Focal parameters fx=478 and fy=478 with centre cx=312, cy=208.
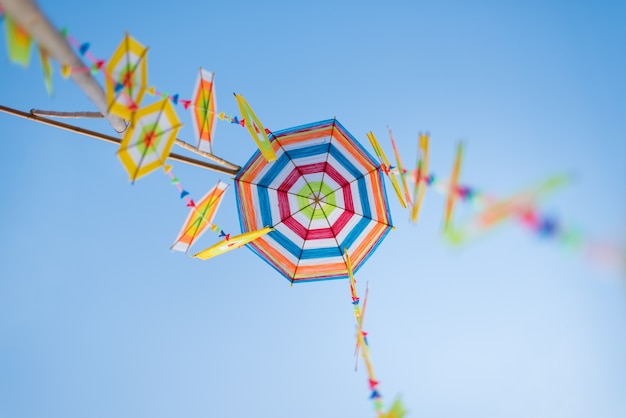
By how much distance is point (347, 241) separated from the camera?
611 cm

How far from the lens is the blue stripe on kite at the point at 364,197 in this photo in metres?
5.95

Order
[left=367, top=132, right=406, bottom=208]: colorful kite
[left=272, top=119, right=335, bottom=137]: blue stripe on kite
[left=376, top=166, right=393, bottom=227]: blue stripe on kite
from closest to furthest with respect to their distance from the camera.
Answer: [left=367, top=132, right=406, bottom=208]: colorful kite → [left=272, top=119, right=335, bottom=137]: blue stripe on kite → [left=376, top=166, right=393, bottom=227]: blue stripe on kite

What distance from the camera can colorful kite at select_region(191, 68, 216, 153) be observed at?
4250 mm

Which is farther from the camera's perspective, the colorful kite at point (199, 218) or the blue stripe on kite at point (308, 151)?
the blue stripe on kite at point (308, 151)

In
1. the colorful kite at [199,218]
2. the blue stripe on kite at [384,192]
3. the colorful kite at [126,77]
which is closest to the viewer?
the colorful kite at [126,77]

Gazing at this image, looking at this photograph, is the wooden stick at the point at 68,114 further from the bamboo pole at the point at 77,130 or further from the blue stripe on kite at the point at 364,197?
the blue stripe on kite at the point at 364,197

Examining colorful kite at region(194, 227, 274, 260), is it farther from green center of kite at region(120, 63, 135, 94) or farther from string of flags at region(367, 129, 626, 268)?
string of flags at region(367, 129, 626, 268)

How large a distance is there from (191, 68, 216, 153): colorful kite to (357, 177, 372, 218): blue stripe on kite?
2.10 meters

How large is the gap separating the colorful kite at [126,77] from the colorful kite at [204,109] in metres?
0.70

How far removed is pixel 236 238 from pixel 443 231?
2504 millimetres

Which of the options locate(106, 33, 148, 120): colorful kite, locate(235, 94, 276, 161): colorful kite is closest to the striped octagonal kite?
locate(235, 94, 276, 161): colorful kite

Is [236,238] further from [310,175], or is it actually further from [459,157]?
[459,157]

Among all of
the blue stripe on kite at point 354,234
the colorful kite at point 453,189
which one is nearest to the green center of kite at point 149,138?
the colorful kite at point 453,189

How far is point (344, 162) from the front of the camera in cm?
581
